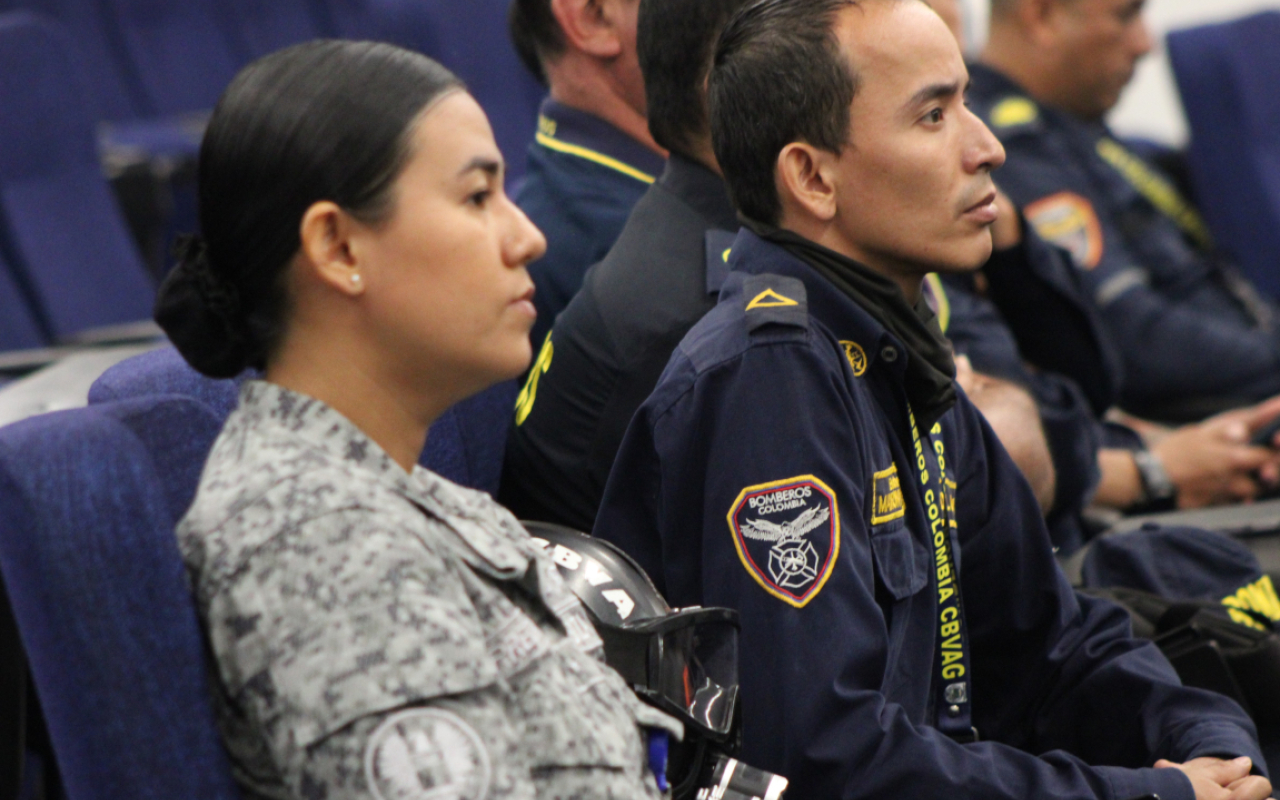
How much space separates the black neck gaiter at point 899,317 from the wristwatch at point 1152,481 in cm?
117

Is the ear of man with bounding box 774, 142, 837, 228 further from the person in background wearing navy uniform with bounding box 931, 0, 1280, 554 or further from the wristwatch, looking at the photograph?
the wristwatch

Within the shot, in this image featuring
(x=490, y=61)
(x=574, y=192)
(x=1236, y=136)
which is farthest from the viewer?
(x=490, y=61)

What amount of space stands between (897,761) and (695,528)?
25cm

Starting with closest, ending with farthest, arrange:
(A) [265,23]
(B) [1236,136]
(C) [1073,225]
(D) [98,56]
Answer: (C) [1073,225], (B) [1236,136], (D) [98,56], (A) [265,23]

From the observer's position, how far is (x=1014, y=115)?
113 inches

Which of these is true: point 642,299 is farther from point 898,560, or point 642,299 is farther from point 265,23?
point 265,23

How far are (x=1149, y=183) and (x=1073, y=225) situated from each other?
369mm

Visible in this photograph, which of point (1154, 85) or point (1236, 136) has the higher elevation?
point (1236, 136)

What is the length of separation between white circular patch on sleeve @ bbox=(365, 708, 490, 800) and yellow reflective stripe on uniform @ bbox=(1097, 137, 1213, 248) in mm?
2497

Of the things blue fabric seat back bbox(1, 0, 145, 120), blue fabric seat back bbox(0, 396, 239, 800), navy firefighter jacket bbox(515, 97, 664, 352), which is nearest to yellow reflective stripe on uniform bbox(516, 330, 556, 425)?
navy firefighter jacket bbox(515, 97, 664, 352)

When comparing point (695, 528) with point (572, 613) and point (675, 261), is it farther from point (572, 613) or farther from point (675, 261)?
point (675, 261)

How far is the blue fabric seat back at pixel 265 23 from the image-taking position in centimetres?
610

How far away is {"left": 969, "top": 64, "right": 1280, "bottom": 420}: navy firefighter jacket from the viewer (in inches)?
108

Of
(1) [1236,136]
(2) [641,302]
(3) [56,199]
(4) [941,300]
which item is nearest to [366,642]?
(2) [641,302]
